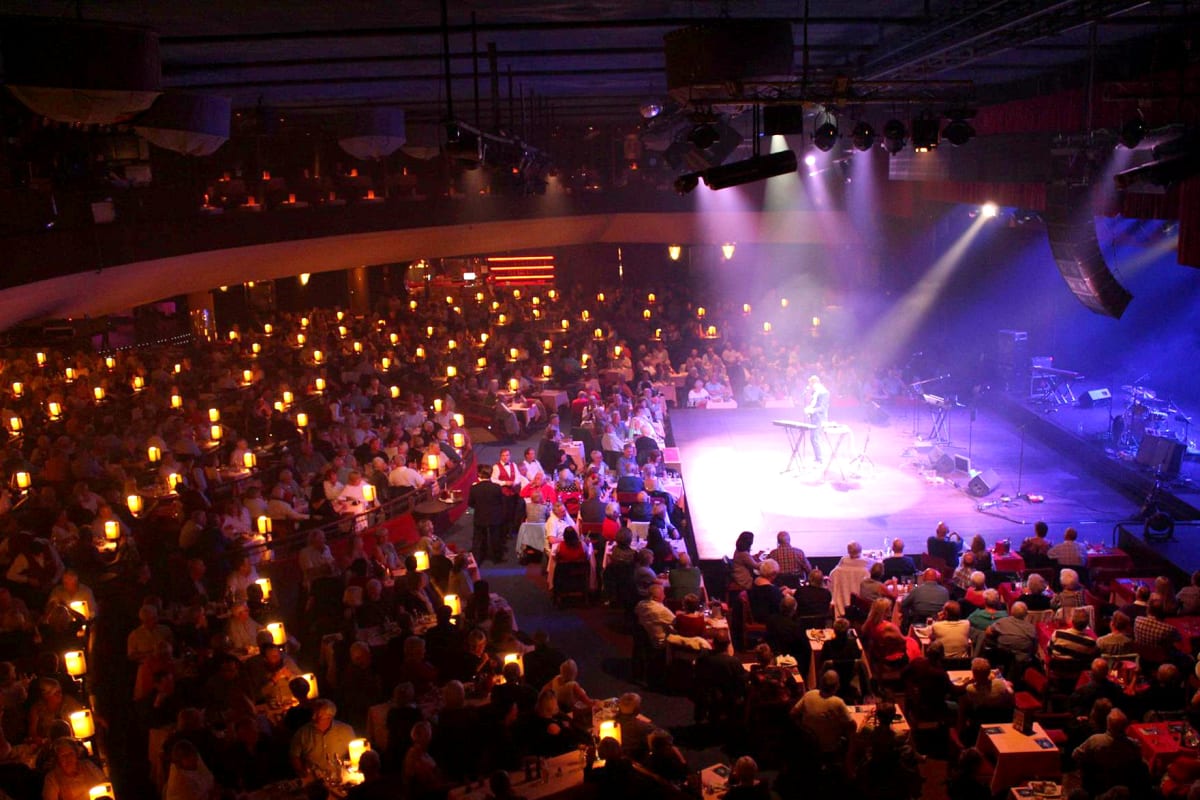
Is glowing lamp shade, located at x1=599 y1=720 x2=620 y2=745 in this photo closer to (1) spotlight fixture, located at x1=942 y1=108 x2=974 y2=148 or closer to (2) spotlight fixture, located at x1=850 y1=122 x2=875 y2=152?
(1) spotlight fixture, located at x1=942 y1=108 x2=974 y2=148

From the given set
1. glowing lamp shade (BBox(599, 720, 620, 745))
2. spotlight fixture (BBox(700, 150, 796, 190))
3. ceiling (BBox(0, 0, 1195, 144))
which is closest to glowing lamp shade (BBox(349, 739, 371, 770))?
glowing lamp shade (BBox(599, 720, 620, 745))

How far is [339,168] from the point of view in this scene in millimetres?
24125

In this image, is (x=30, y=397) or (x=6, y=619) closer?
(x=6, y=619)

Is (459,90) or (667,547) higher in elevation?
(459,90)

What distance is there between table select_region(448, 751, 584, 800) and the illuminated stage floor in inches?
199

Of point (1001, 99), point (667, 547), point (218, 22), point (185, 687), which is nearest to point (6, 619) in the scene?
point (185, 687)

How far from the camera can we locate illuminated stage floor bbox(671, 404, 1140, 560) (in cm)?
1259

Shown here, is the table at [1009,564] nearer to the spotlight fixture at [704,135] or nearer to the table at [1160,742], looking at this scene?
the table at [1160,742]

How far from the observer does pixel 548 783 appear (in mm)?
6969

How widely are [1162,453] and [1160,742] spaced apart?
728 centimetres

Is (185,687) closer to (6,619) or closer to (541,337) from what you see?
(6,619)

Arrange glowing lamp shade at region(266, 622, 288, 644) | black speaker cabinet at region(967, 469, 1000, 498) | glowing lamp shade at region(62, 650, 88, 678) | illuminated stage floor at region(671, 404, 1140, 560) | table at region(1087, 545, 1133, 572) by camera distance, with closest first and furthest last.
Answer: glowing lamp shade at region(62, 650, 88, 678) < glowing lamp shade at region(266, 622, 288, 644) < table at region(1087, 545, 1133, 572) < illuminated stage floor at region(671, 404, 1140, 560) < black speaker cabinet at region(967, 469, 1000, 498)

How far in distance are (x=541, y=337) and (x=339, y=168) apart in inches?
236

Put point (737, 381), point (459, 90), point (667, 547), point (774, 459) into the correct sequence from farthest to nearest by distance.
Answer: point (737, 381), point (774, 459), point (459, 90), point (667, 547)
